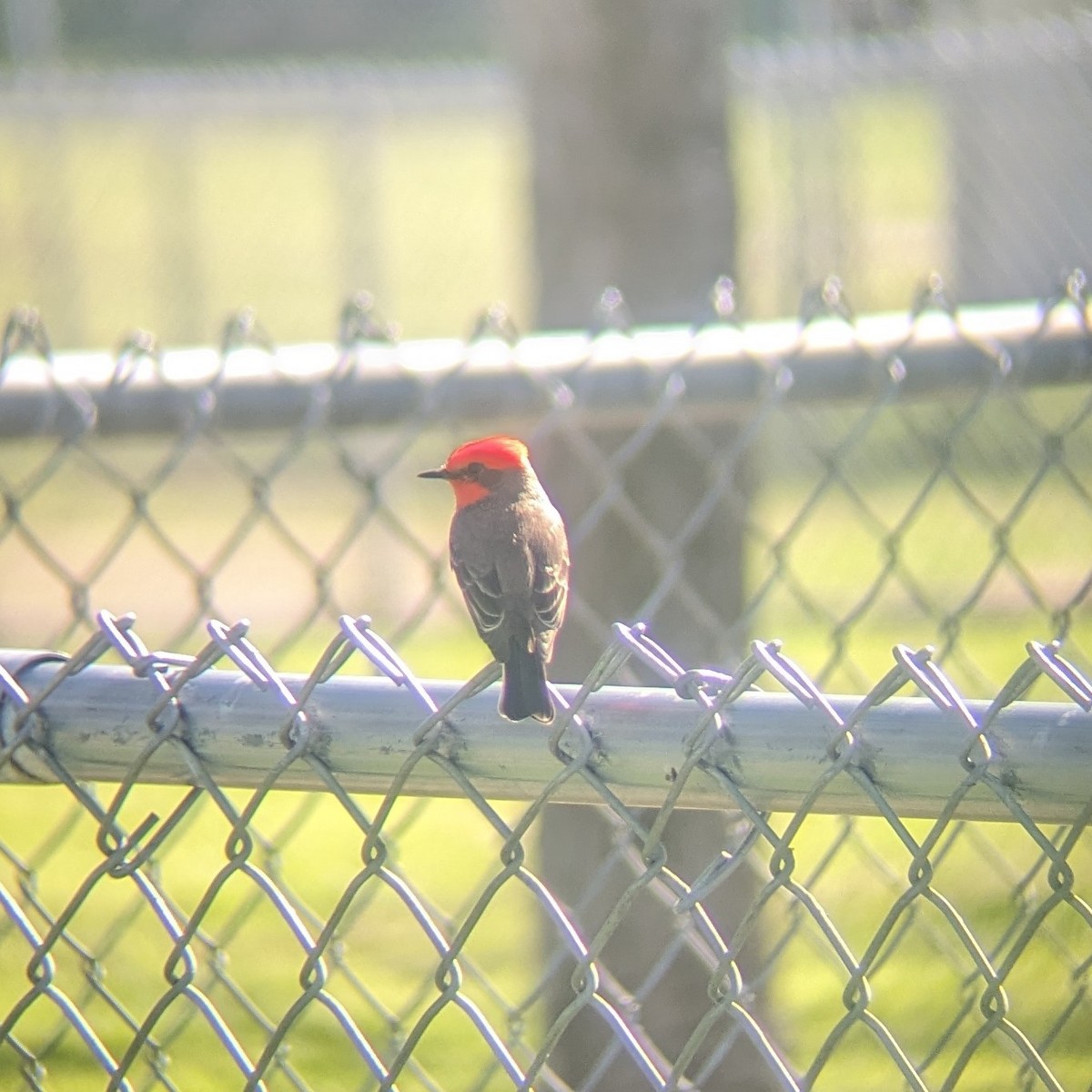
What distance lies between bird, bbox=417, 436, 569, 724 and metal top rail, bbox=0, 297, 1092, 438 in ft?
0.35

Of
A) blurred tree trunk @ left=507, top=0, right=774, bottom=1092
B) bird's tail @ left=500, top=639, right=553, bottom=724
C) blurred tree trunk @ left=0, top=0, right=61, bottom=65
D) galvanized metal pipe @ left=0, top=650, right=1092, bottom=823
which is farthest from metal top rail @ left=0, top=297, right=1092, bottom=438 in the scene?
blurred tree trunk @ left=0, top=0, right=61, bottom=65

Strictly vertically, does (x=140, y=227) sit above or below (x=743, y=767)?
below

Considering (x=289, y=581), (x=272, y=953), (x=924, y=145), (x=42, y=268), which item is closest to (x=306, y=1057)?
(x=272, y=953)

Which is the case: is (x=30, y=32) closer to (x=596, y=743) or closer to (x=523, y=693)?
(x=523, y=693)

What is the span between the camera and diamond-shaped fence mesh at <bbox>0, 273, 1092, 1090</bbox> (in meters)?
1.36

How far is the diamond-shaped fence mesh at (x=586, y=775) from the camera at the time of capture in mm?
1359

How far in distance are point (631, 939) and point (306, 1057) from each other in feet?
3.91

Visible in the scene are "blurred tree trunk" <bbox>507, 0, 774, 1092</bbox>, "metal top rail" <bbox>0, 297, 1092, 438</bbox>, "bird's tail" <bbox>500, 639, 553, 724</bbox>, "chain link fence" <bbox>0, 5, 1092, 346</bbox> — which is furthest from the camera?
"chain link fence" <bbox>0, 5, 1092, 346</bbox>

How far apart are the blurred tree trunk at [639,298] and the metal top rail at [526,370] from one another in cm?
26

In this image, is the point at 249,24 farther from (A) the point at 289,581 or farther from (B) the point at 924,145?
(A) the point at 289,581

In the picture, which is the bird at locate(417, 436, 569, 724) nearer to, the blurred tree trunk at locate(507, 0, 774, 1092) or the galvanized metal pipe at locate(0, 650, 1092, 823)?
the blurred tree trunk at locate(507, 0, 774, 1092)

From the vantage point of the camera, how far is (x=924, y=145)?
12.0m

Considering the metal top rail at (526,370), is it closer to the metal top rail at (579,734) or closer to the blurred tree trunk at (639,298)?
the blurred tree trunk at (639,298)

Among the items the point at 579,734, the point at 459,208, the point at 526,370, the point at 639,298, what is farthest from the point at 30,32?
the point at 579,734
